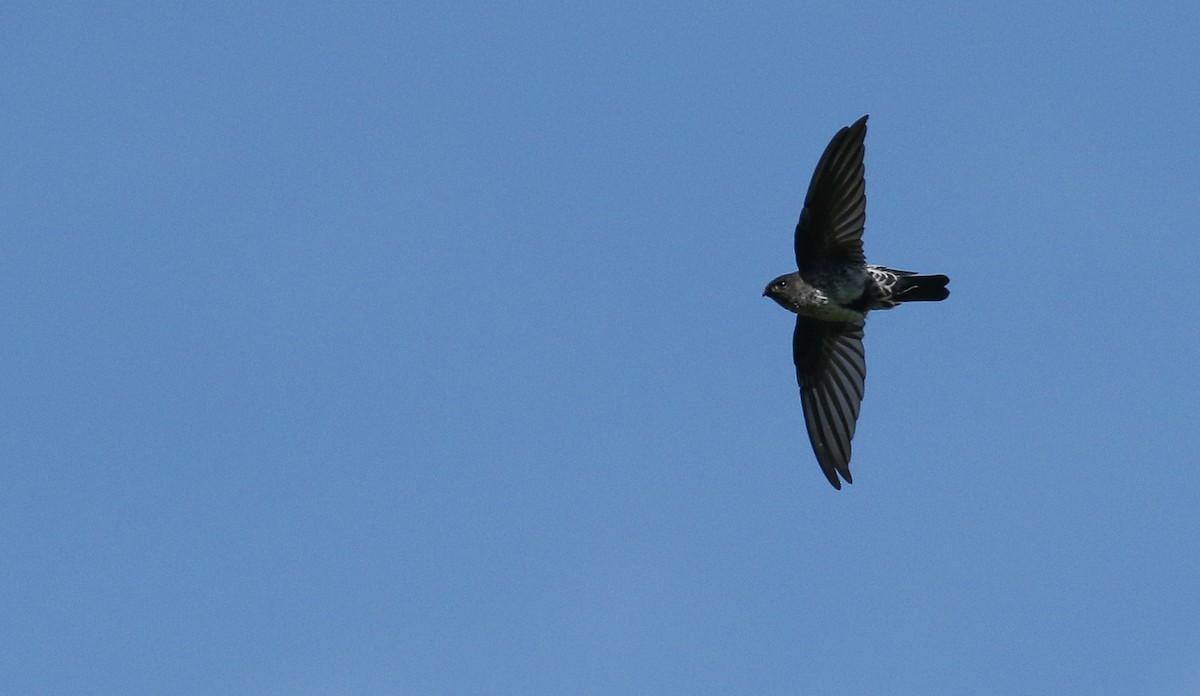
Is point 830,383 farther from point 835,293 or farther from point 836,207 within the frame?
point 836,207

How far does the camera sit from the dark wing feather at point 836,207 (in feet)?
38.5

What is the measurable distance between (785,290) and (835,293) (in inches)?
14.8

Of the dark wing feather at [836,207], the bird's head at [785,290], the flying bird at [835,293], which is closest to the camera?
the dark wing feather at [836,207]

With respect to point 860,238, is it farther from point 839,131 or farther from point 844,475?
point 844,475

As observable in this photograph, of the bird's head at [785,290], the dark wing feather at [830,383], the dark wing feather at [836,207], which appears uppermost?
the dark wing feather at [836,207]

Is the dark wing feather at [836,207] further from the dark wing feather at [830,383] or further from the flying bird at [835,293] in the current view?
the dark wing feather at [830,383]

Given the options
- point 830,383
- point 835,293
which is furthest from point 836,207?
point 830,383

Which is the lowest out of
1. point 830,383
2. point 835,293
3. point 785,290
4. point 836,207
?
point 830,383

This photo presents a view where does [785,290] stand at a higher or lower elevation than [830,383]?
higher

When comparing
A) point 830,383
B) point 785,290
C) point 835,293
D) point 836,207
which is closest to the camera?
point 836,207

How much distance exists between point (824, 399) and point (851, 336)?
532mm

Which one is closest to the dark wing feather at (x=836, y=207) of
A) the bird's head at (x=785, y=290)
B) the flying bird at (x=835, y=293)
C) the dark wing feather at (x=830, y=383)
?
the flying bird at (x=835, y=293)

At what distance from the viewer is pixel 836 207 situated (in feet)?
39.4

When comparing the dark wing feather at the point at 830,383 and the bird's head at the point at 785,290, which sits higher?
the bird's head at the point at 785,290
